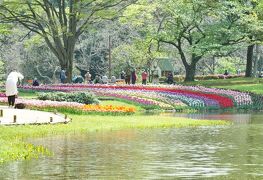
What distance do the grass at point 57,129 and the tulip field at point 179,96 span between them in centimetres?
1290

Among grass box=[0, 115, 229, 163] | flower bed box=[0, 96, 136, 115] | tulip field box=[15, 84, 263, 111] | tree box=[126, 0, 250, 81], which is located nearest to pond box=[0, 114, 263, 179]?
grass box=[0, 115, 229, 163]

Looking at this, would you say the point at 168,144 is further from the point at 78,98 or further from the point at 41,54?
the point at 41,54

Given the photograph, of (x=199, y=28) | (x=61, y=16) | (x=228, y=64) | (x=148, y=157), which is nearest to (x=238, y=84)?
(x=199, y=28)

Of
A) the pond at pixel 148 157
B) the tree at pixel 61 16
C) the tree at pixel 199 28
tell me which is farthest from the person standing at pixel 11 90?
the tree at pixel 199 28

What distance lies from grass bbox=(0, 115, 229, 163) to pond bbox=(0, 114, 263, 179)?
612 mm

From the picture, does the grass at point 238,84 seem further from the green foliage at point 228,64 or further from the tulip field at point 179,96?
the green foliage at point 228,64

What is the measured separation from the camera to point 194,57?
6462cm

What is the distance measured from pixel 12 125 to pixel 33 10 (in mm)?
34065

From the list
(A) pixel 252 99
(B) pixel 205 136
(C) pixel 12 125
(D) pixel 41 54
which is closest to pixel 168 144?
(B) pixel 205 136

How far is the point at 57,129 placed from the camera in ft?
82.6

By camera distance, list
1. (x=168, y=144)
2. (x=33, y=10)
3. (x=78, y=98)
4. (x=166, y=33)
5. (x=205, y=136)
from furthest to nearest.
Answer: (x=166, y=33) < (x=33, y=10) < (x=78, y=98) < (x=205, y=136) < (x=168, y=144)

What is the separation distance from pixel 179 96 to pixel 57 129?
22.9 m

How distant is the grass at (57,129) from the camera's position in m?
18.2

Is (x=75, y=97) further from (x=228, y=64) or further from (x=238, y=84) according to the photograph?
(x=228, y=64)
